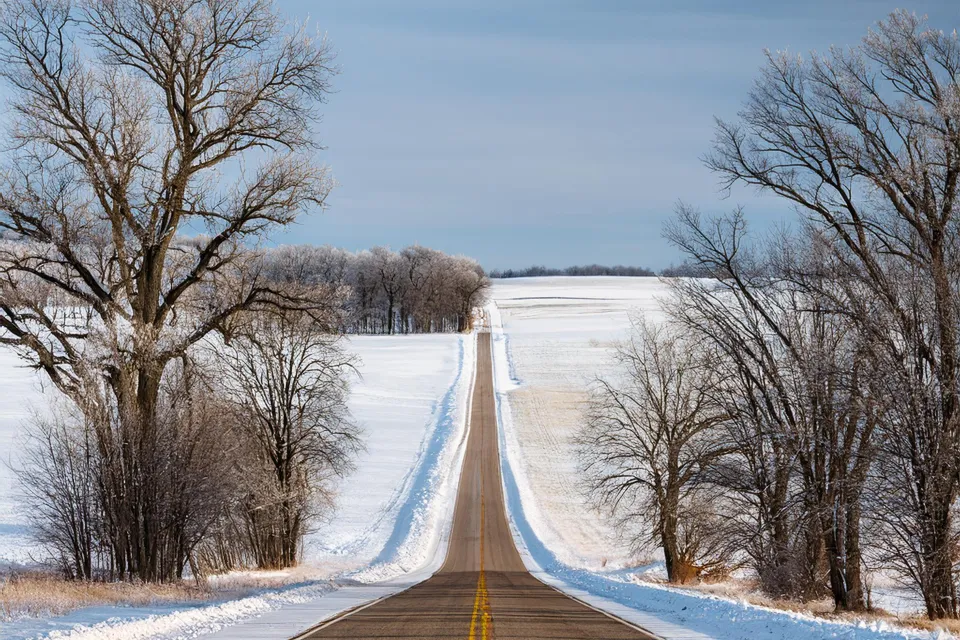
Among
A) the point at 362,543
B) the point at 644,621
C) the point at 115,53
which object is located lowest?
the point at 362,543

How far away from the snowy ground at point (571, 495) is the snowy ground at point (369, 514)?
4.84 meters

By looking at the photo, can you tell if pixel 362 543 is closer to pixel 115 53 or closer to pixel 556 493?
pixel 556 493

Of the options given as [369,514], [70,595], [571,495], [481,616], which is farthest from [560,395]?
[70,595]

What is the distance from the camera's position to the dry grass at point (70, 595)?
35.8 feet

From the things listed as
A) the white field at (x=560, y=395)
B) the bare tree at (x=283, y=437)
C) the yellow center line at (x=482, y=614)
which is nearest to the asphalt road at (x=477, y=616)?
the yellow center line at (x=482, y=614)

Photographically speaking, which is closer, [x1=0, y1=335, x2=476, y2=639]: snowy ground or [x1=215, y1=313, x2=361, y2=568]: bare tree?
[x1=0, y1=335, x2=476, y2=639]: snowy ground

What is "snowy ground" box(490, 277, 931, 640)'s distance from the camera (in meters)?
12.7

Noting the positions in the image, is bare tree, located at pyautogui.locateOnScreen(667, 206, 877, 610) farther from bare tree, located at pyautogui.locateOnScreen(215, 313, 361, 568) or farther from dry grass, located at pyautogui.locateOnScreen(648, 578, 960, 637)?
bare tree, located at pyautogui.locateOnScreen(215, 313, 361, 568)

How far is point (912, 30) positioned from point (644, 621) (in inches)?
536

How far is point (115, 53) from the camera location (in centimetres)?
1377

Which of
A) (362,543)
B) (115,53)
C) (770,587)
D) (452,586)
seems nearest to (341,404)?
(362,543)

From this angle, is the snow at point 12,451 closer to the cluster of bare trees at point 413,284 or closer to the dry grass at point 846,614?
the dry grass at point 846,614

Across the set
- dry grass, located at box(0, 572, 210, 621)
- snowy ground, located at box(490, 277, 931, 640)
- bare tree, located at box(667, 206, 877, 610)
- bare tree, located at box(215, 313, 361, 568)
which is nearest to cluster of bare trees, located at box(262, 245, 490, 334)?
snowy ground, located at box(490, 277, 931, 640)

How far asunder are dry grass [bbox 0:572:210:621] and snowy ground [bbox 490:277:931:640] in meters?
8.21
